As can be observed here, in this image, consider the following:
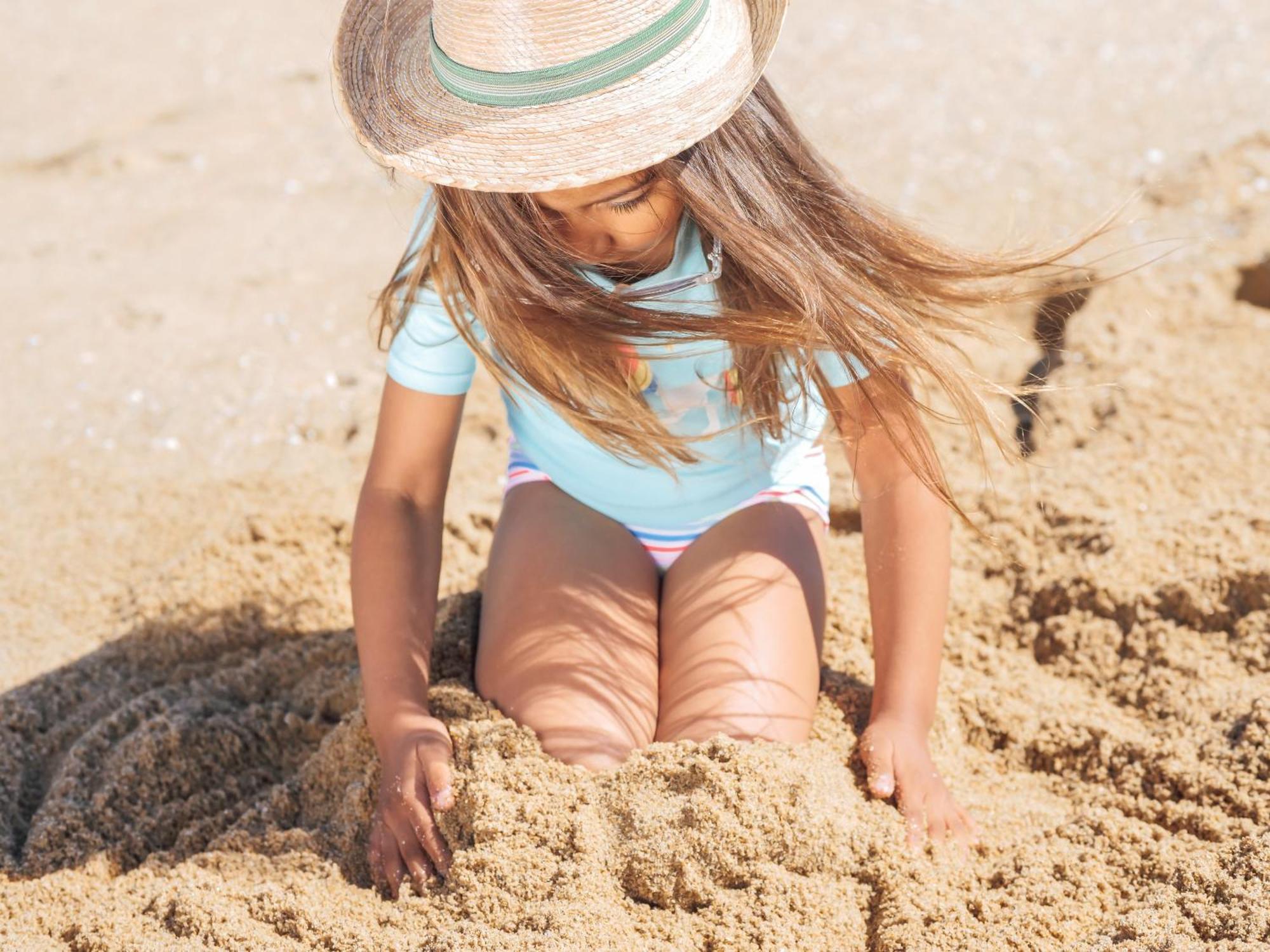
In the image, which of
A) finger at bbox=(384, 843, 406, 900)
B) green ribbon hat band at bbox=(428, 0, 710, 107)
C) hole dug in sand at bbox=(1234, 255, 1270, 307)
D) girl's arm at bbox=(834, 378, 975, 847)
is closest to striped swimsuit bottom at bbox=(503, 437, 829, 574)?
girl's arm at bbox=(834, 378, 975, 847)

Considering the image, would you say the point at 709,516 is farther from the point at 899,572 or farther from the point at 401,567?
the point at 401,567

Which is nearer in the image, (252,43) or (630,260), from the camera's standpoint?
(630,260)

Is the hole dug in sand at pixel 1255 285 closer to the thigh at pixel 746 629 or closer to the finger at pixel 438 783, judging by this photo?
the thigh at pixel 746 629

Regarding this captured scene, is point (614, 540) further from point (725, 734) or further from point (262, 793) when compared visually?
point (262, 793)

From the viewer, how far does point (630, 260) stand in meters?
1.64

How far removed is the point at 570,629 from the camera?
5.89 feet

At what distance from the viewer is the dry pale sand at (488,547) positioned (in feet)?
4.86

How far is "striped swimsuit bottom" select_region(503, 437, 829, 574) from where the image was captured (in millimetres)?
1911

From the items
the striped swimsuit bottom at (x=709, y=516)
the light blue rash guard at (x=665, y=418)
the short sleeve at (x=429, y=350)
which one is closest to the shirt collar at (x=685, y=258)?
the light blue rash guard at (x=665, y=418)

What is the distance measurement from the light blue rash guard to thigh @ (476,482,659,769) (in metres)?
0.06

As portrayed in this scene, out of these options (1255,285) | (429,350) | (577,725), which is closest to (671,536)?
(577,725)

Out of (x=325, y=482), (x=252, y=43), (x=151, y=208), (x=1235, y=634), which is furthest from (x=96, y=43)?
(x=1235, y=634)

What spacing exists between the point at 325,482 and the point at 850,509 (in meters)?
1.06

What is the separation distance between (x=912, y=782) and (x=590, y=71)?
0.97 m
